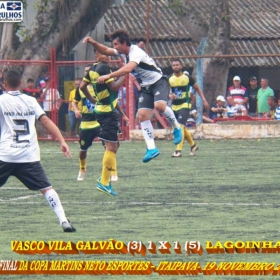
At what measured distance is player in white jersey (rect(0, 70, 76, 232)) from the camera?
11.4 metres

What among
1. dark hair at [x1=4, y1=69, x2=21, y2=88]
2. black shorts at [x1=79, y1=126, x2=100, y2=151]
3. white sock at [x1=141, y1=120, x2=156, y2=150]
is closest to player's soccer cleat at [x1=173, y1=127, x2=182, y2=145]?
white sock at [x1=141, y1=120, x2=156, y2=150]

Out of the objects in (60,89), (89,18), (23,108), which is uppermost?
(23,108)

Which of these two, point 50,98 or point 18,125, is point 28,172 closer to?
point 18,125

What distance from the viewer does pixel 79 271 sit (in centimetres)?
946

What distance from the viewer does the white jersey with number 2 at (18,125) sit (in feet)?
37.3

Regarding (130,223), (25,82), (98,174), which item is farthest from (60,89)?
(130,223)

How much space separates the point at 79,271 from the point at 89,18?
22.5 meters

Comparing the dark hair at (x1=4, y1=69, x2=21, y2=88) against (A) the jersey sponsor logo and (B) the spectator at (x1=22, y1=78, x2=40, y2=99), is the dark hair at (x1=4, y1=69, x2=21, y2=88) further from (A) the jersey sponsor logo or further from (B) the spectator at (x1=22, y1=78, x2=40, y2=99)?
(B) the spectator at (x1=22, y1=78, x2=40, y2=99)

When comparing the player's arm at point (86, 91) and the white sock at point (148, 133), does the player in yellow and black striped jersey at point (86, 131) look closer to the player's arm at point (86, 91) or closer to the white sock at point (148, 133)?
the player's arm at point (86, 91)

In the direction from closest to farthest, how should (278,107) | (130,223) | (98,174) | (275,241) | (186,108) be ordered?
(275,241), (130,223), (98,174), (186,108), (278,107)

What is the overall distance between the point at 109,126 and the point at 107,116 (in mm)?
166

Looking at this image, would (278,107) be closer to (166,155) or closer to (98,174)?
(166,155)

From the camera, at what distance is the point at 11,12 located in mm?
26812

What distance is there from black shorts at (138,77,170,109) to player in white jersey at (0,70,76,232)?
5.05 metres
